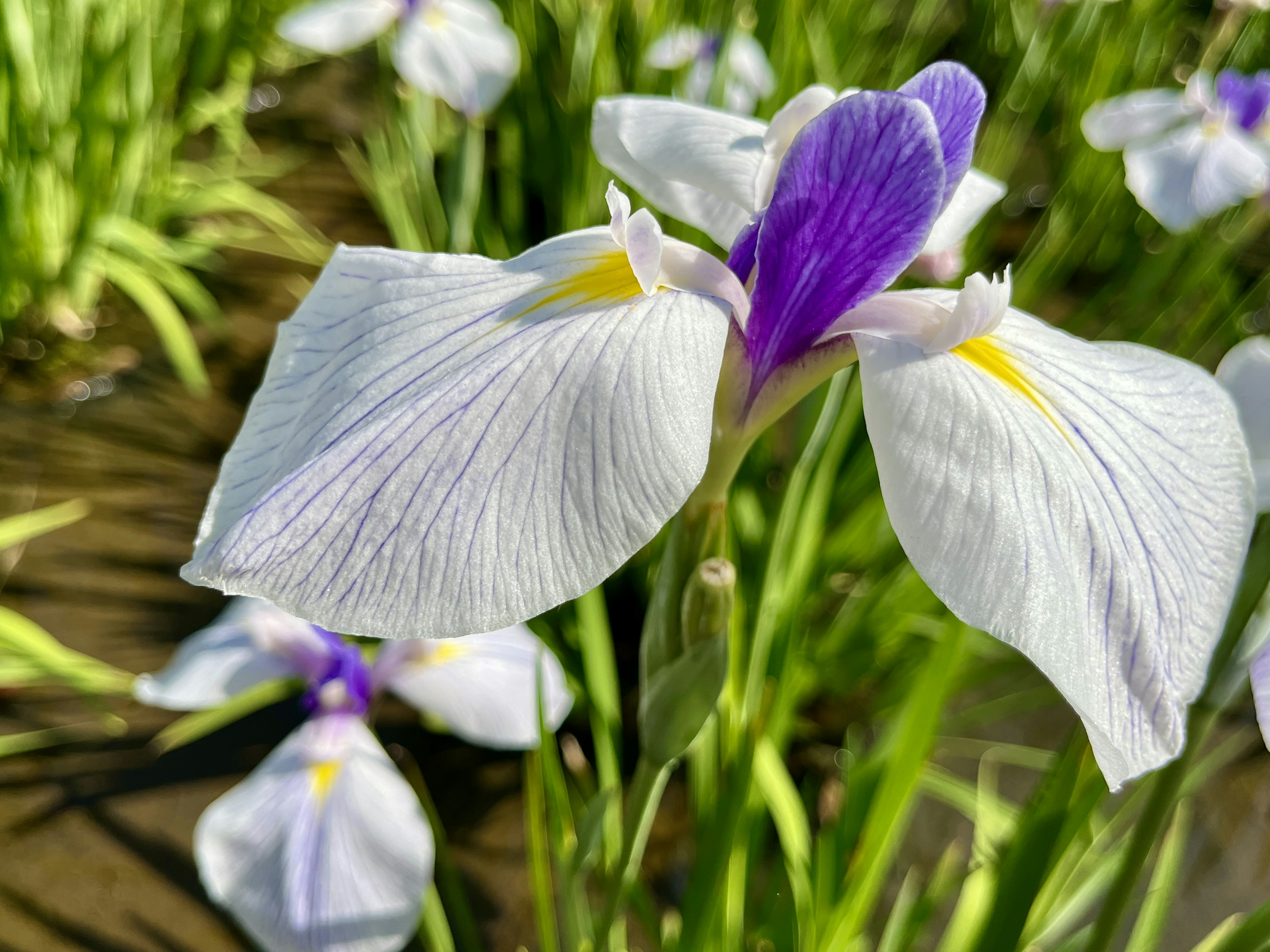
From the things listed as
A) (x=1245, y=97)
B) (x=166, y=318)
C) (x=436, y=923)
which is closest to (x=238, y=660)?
(x=436, y=923)

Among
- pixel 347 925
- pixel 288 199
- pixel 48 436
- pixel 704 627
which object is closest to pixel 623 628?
pixel 347 925

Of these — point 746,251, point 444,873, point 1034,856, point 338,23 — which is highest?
point 746,251

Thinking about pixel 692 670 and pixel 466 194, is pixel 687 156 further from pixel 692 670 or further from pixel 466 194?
pixel 466 194

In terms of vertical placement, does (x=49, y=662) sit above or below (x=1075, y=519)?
below

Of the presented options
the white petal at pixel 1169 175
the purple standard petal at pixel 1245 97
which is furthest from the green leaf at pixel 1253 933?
the purple standard petal at pixel 1245 97

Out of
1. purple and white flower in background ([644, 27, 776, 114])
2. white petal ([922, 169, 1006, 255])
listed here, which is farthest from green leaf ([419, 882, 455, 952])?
purple and white flower in background ([644, 27, 776, 114])

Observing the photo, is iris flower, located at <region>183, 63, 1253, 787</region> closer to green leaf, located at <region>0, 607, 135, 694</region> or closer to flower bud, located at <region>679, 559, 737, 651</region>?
flower bud, located at <region>679, 559, 737, 651</region>

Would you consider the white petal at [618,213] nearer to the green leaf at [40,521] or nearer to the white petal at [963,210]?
the white petal at [963,210]
